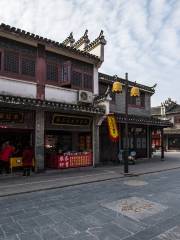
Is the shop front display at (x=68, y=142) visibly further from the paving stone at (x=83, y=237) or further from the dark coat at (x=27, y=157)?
the paving stone at (x=83, y=237)

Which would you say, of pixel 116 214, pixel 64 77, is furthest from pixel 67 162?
pixel 116 214

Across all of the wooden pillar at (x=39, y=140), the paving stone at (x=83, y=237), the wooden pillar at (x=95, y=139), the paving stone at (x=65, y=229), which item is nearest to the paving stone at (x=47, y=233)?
the paving stone at (x=65, y=229)

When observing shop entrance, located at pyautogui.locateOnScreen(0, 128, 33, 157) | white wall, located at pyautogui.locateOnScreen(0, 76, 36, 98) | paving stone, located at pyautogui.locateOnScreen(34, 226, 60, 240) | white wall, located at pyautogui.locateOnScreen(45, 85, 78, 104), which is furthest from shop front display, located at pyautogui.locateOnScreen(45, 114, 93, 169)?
paving stone, located at pyautogui.locateOnScreen(34, 226, 60, 240)

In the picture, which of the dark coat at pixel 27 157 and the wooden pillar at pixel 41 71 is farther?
the wooden pillar at pixel 41 71

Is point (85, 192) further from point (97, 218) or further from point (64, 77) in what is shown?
point (64, 77)

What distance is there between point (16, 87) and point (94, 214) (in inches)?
329

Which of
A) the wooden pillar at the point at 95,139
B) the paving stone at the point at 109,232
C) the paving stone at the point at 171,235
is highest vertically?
the wooden pillar at the point at 95,139

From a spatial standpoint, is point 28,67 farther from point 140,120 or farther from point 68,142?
point 140,120

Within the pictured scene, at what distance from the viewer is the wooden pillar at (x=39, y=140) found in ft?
43.5

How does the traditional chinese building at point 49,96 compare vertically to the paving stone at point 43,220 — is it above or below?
above

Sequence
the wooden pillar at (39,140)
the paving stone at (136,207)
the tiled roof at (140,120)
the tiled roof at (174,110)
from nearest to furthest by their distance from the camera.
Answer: the paving stone at (136,207)
the wooden pillar at (39,140)
the tiled roof at (140,120)
the tiled roof at (174,110)

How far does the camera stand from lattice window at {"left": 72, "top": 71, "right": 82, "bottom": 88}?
15375 millimetres

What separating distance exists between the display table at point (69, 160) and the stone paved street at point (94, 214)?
4.30m

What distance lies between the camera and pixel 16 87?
12.5 m
